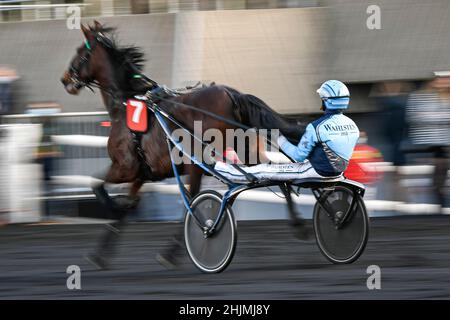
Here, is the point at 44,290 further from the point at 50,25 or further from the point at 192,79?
the point at 50,25

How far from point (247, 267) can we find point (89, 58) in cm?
248

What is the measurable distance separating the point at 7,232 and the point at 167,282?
4.46 m

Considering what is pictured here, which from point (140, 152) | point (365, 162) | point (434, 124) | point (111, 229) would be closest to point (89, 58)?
point (140, 152)

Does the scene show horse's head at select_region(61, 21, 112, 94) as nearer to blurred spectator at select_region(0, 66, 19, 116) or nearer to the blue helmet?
the blue helmet

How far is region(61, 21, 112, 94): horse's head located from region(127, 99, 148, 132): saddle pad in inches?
31.3

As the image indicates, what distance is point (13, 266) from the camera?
9.77 m

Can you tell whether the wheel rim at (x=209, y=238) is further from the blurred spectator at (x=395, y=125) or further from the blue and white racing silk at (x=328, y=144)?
the blurred spectator at (x=395, y=125)

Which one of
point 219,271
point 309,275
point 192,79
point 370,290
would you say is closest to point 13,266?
point 219,271

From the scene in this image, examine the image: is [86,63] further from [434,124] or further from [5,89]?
[5,89]

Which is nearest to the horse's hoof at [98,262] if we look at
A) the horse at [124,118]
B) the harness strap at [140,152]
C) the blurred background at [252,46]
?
the horse at [124,118]

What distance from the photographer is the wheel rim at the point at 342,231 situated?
337 inches

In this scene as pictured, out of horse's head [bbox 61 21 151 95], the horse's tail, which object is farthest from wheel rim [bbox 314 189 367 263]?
horse's head [bbox 61 21 151 95]

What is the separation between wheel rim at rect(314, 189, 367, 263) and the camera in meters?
8.57

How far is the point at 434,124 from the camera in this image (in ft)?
40.9
